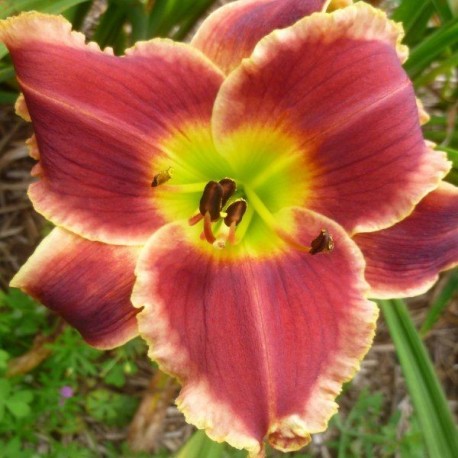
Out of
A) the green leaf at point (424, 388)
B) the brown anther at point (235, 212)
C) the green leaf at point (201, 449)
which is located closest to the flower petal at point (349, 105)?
the brown anther at point (235, 212)

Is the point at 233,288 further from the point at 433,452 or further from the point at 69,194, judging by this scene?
the point at 433,452

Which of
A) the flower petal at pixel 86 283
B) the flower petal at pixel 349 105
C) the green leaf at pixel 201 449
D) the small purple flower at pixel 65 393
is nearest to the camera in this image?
the flower petal at pixel 349 105

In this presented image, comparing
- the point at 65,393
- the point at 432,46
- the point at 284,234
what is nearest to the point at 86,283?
the point at 284,234

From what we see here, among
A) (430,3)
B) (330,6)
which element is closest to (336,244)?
(330,6)

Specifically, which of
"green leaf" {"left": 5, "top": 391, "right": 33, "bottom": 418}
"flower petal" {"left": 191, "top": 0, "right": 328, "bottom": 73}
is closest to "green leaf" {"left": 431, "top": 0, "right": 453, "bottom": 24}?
"flower petal" {"left": 191, "top": 0, "right": 328, "bottom": 73}

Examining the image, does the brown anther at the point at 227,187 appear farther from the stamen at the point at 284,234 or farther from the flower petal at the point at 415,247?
the flower petal at the point at 415,247

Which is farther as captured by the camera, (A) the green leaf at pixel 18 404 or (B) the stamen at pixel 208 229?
(A) the green leaf at pixel 18 404

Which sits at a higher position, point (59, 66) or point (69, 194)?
point (59, 66)
